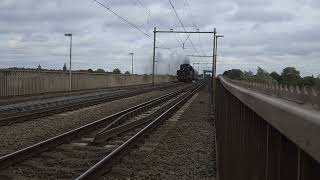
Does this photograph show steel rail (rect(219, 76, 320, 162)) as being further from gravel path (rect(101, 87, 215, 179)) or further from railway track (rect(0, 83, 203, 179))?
gravel path (rect(101, 87, 215, 179))

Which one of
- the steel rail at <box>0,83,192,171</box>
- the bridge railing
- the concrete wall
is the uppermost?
the bridge railing

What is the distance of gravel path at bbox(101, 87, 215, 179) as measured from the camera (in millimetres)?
10746

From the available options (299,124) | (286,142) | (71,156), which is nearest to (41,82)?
(71,156)

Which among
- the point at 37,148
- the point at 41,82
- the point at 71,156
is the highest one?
the point at 41,82

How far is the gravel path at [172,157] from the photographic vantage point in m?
10.7

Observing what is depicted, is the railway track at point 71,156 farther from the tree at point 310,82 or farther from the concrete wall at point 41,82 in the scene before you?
the concrete wall at point 41,82

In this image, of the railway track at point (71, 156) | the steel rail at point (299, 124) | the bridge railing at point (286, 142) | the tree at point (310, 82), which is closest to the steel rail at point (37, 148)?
the railway track at point (71, 156)

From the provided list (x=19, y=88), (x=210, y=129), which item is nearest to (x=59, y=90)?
(x=19, y=88)

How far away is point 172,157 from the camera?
43.8 ft

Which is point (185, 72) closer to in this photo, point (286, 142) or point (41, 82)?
point (41, 82)

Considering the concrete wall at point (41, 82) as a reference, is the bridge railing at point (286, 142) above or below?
above

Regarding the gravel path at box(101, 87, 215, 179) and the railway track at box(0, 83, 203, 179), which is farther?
the gravel path at box(101, 87, 215, 179)

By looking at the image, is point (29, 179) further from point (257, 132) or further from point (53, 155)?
point (257, 132)

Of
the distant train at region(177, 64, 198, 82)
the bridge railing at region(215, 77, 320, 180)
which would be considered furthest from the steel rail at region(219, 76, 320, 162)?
the distant train at region(177, 64, 198, 82)
